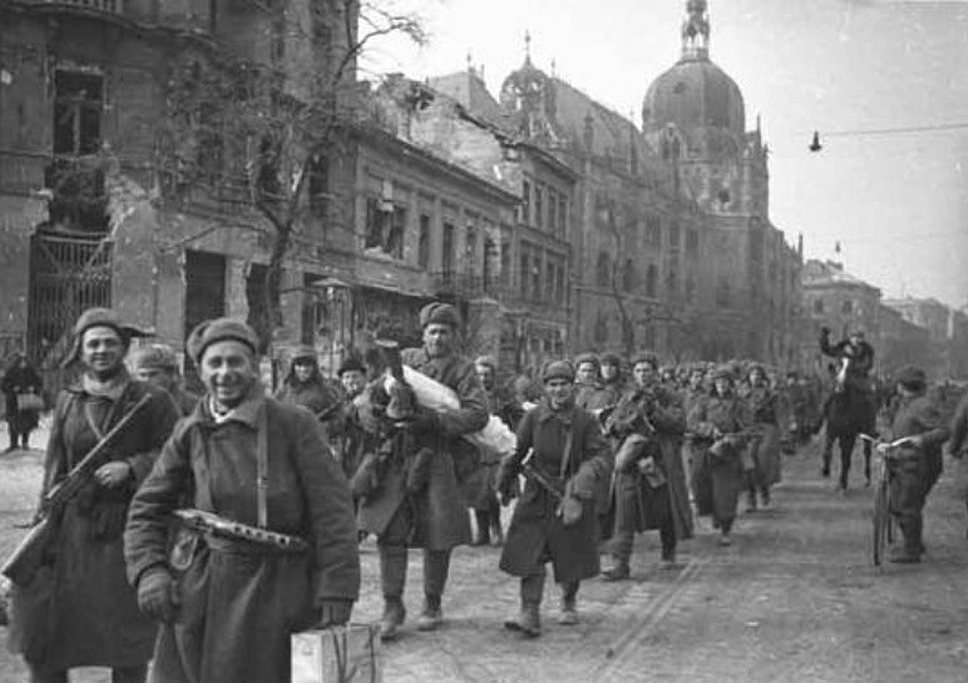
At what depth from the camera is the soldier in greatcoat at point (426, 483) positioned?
301 inches

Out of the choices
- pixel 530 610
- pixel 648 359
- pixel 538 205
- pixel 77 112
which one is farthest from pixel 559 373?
pixel 538 205

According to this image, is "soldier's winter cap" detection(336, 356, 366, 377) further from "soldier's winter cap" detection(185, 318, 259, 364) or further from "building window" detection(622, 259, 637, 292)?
"building window" detection(622, 259, 637, 292)

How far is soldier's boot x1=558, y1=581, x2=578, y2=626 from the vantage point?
26.9ft

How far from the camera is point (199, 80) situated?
2588cm

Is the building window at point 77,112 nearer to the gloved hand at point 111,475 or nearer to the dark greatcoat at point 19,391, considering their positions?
the dark greatcoat at point 19,391

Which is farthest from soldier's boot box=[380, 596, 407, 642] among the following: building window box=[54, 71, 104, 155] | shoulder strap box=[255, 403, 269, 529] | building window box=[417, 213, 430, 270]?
building window box=[417, 213, 430, 270]

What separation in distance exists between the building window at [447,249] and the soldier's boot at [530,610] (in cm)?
3268

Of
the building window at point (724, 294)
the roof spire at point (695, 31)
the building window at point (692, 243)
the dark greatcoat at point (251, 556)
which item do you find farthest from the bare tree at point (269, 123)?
the building window at point (724, 294)

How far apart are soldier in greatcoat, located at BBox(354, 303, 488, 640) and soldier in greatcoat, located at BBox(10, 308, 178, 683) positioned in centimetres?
238

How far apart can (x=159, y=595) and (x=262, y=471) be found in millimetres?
552

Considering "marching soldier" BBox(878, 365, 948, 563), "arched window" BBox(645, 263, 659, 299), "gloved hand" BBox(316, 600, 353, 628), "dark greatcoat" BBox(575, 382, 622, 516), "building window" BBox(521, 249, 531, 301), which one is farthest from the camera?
"arched window" BBox(645, 263, 659, 299)

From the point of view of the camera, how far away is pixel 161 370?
897 cm

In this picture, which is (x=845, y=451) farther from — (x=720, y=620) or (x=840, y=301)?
(x=840, y=301)

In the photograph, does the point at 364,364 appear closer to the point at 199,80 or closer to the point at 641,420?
the point at 641,420
